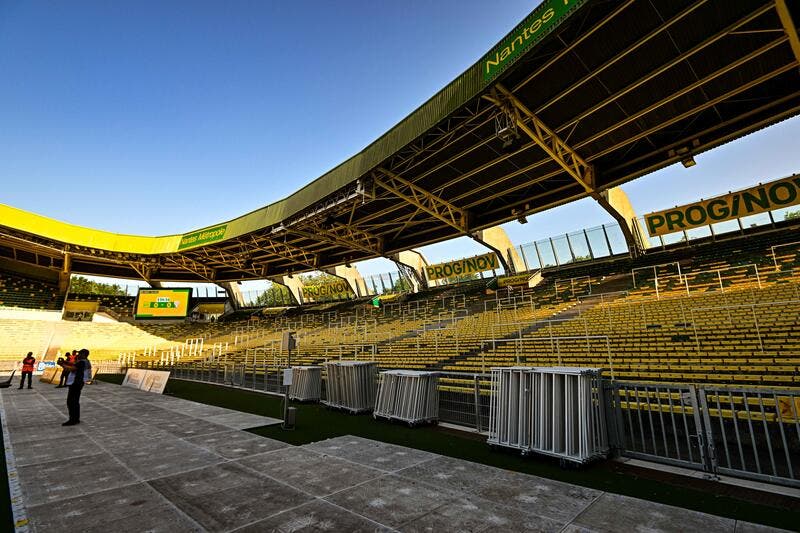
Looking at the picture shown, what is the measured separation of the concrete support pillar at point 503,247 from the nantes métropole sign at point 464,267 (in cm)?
138

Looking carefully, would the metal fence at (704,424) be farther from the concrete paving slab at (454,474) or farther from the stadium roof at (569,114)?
the stadium roof at (569,114)

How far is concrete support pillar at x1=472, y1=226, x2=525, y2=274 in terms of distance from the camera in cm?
2614

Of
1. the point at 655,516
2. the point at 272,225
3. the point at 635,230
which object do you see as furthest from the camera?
the point at 272,225

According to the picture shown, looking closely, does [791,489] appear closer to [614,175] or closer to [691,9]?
[691,9]

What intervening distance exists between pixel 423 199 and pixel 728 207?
17200 mm

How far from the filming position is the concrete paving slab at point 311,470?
4.43m

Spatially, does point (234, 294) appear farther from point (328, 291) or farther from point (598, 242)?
point (598, 242)

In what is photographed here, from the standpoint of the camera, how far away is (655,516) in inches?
138

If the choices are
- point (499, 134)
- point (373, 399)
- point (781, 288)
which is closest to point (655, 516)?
point (373, 399)

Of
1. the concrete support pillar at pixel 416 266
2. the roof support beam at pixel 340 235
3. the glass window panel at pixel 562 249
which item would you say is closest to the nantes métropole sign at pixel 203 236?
the roof support beam at pixel 340 235

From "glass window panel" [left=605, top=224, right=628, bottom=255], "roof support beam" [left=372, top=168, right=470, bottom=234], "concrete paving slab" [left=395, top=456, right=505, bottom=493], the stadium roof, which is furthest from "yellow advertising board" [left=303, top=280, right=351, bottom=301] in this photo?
"concrete paving slab" [left=395, top=456, right=505, bottom=493]

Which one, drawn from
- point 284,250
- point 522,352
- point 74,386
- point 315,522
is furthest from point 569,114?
point 284,250

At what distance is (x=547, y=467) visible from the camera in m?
5.14

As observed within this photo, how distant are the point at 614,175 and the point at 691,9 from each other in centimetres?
859
